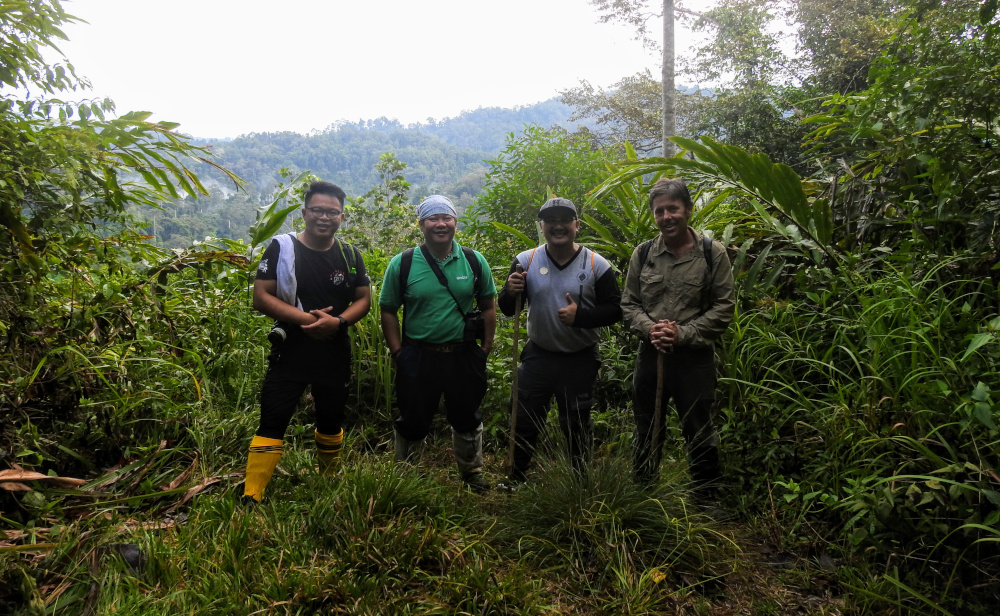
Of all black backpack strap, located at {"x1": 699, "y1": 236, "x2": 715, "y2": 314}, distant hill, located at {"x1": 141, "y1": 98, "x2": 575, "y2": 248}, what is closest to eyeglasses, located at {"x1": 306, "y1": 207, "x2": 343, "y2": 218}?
black backpack strap, located at {"x1": 699, "y1": 236, "x2": 715, "y2": 314}

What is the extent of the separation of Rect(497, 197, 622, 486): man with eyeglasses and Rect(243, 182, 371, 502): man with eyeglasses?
1.00 m

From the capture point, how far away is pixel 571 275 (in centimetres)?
326

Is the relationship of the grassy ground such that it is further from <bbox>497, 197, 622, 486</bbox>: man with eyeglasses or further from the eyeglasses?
the eyeglasses

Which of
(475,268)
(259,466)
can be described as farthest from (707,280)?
(259,466)

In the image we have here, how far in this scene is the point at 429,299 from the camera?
3.30 meters

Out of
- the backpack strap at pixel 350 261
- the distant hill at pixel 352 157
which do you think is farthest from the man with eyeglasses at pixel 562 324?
the distant hill at pixel 352 157

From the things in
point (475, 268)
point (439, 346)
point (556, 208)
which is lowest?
point (439, 346)

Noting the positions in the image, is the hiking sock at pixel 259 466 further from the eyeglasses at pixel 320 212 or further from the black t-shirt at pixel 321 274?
the eyeglasses at pixel 320 212

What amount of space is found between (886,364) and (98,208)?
4124mm

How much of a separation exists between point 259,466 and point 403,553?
1088mm

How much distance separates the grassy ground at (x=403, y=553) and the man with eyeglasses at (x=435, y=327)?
458mm

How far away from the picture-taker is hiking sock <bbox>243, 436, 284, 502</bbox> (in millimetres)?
3057

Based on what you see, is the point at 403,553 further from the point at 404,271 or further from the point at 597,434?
the point at 597,434

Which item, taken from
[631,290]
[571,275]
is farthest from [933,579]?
[571,275]
